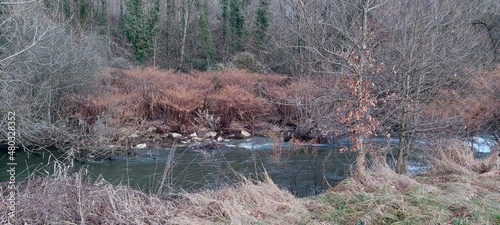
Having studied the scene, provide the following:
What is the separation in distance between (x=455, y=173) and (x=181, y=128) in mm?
12565

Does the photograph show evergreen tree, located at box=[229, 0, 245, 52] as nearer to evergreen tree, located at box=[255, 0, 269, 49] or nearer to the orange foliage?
evergreen tree, located at box=[255, 0, 269, 49]

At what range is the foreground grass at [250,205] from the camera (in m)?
4.96

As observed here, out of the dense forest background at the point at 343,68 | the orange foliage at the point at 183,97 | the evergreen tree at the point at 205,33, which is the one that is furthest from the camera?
the evergreen tree at the point at 205,33

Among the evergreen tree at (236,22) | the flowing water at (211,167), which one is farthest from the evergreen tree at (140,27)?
the flowing water at (211,167)

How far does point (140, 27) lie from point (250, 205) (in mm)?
27208

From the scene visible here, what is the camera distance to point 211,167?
1218 cm

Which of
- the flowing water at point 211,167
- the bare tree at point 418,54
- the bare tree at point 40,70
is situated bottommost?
the flowing water at point 211,167

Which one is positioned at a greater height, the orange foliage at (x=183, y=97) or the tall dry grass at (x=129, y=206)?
the tall dry grass at (x=129, y=206)

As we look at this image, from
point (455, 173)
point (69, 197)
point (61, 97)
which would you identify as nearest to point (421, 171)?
point (455, 173)

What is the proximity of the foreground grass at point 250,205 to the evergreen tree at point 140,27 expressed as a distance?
82.3 feet

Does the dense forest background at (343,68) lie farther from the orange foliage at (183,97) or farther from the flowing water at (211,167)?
the flowing water at (211,167)

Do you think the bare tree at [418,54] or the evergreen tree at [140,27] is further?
the evergreen tree at [140,27]

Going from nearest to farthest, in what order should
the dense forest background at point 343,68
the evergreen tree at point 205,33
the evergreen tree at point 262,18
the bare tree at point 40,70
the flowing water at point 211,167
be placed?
the dense forest background at point 343,68 < the flowing water at point 211,167 < the bare tree at point 40,70 < the evergreen tree at point 262,18 < the evergreen tree at point 205,33

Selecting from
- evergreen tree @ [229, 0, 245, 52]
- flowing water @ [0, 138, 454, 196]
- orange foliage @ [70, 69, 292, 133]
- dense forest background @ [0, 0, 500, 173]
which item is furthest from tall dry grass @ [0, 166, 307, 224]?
evergreen tree @ [229, 0, 245, 52]
